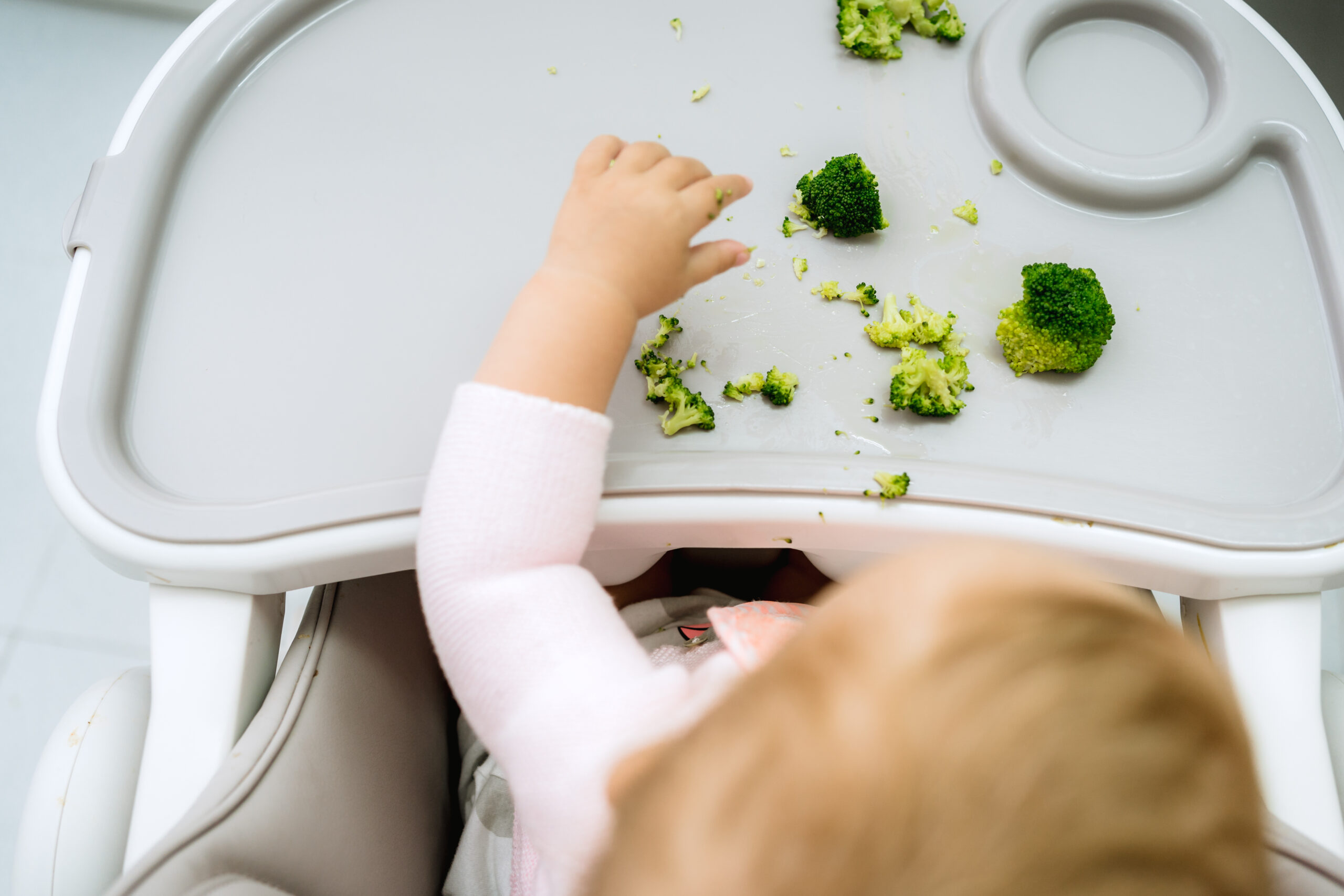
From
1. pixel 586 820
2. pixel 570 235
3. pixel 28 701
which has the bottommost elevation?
pixel 28 701

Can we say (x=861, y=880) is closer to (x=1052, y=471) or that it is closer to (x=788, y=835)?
(x=788, y=835)

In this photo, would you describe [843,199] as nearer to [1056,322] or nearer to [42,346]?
[1056,322]

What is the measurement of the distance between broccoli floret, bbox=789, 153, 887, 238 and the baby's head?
32 cm

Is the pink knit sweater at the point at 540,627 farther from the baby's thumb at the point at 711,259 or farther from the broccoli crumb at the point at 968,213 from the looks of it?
the broccoli crumb at the point at 968,213

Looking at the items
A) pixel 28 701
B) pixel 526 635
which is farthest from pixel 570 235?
pixel 28 701

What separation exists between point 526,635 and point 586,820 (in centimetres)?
9

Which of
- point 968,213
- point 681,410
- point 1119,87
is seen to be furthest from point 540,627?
point 1119,87

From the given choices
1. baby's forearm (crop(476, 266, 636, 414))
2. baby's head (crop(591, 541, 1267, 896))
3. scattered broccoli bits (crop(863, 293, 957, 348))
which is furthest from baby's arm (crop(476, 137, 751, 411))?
baby's head (crop(591, 541, 1267, 896))

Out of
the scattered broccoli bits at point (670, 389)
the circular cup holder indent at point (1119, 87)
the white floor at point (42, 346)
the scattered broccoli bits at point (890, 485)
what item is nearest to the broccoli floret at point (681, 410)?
the scattered broccoli bits at point (670, 389)

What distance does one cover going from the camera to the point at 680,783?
305 mm

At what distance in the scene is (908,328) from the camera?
547 mm

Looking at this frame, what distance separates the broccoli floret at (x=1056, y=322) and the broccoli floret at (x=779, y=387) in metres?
0.14

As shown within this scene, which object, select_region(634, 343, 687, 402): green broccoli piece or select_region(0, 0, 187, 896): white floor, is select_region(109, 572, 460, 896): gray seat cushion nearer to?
select_region(634, 343, 687, 402): green broccoli piece

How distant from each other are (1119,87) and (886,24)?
19 centimetres
